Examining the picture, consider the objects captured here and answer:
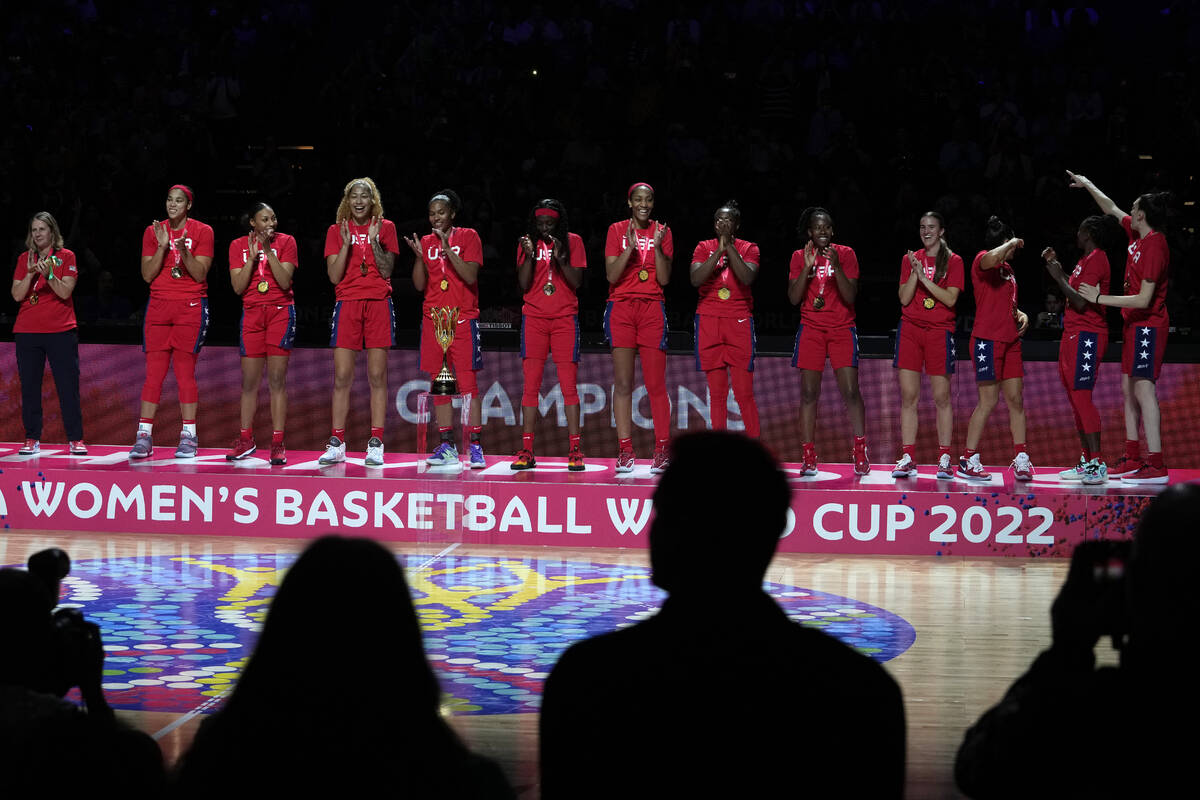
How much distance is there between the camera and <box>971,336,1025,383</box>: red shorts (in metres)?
8.49

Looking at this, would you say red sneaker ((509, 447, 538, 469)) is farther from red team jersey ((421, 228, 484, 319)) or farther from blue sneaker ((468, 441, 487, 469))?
red team jersey ((421, 228, 484, 319))

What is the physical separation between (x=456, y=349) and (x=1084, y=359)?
394 cm

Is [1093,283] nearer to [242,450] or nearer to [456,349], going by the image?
[456,349]

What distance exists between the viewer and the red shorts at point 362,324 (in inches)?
349

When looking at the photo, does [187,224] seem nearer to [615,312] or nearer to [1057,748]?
[615,312]

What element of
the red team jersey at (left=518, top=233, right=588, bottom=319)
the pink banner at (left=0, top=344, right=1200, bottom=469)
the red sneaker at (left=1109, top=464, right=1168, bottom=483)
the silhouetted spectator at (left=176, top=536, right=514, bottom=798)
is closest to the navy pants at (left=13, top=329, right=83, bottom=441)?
the pink banner at (left=0, top=344, right=1200, bottom=469)

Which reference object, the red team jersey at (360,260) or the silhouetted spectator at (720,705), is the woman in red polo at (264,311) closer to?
the red team jersey at (360,260)

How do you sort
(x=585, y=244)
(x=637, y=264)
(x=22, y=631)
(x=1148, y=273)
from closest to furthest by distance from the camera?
(x=22, y=631)
(x=1148, y=273)
(x=637, y=264)
(x=585, y=244)

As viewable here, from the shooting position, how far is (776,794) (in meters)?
1.82

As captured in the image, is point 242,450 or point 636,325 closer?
point 636,325

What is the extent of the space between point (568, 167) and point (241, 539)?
5277mm

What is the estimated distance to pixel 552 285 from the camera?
8742 millimetres

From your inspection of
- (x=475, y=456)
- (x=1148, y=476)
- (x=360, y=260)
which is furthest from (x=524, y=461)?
(x=1148, y=476)

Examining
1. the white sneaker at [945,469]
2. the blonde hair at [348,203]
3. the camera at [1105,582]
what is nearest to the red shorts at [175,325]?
the blonde hair at [348,203]
